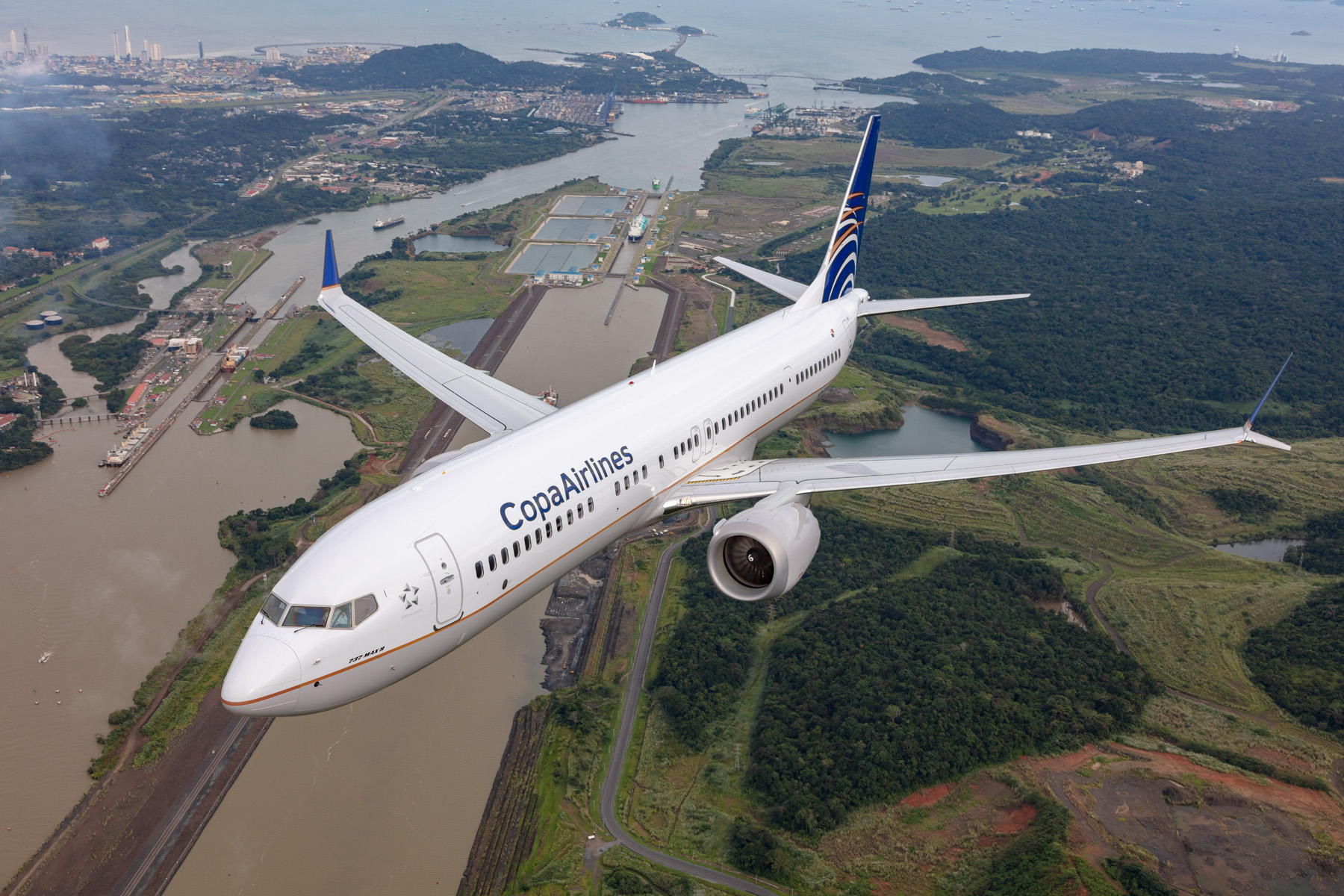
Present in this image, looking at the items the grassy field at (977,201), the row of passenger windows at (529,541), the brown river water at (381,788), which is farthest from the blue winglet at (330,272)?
the grassy field at (977,201)

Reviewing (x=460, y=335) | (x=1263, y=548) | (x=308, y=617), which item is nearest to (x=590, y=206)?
(x=460, y=335)

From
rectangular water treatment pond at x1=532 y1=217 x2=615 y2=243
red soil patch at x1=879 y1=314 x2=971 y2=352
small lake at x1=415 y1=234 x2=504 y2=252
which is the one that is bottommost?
red soil patch at x1=879 y1=314 x2=971 y2=352

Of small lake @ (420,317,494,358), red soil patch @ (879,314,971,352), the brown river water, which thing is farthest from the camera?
red soil patch @ (879,314,971,352)

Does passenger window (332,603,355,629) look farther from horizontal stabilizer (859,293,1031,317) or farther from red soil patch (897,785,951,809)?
horizontal stabilizer (859,293,1031,317)

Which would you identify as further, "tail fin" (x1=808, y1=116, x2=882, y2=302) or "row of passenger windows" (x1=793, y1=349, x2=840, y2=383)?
"tail fin" (x1=808, y1=116, x2=882, y2=302)

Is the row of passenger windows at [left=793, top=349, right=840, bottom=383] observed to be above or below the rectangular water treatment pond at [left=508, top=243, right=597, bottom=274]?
above

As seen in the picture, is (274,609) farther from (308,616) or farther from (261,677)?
(261,677)

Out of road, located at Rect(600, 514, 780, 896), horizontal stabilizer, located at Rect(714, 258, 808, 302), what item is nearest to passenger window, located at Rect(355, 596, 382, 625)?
road, located at Rect(600, 514, 780, 896)
